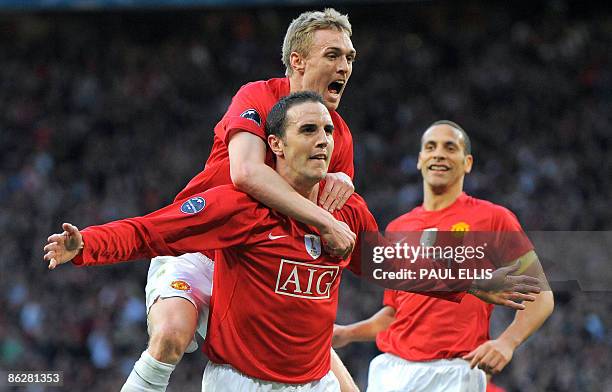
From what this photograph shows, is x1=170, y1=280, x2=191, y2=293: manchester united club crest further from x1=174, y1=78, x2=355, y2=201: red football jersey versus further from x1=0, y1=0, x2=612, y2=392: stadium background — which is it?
x1=0, y1=0, x2=612, y2=392: stadium background

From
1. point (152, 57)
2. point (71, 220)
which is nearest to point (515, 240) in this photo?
point (71, 220)

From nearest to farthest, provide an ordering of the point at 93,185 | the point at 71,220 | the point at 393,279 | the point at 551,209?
1. the point at 393,279
2. the point at 551,209
3. the point at 71,220
4. the point at 93,185

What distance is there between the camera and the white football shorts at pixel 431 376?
197 inches

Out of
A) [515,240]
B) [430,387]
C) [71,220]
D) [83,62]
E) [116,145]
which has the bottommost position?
[430,387]

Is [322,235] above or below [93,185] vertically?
below

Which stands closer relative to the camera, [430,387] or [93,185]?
[430,387]

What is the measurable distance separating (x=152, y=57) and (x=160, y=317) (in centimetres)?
1456

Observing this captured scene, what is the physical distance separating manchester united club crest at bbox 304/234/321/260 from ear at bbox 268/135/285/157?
1.24ft

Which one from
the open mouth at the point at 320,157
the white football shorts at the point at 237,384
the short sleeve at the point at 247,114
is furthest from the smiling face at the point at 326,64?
the white football shorts at the point at 237,384

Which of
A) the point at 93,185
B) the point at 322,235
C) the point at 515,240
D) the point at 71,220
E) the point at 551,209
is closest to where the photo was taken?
the point at 322,235

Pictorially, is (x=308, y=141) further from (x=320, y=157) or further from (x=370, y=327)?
(x=370, y=327)

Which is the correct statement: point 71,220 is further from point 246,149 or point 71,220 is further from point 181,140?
point 246,149

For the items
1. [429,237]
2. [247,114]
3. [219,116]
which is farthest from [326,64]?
[219,116]

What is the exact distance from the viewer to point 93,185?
14523 mm
